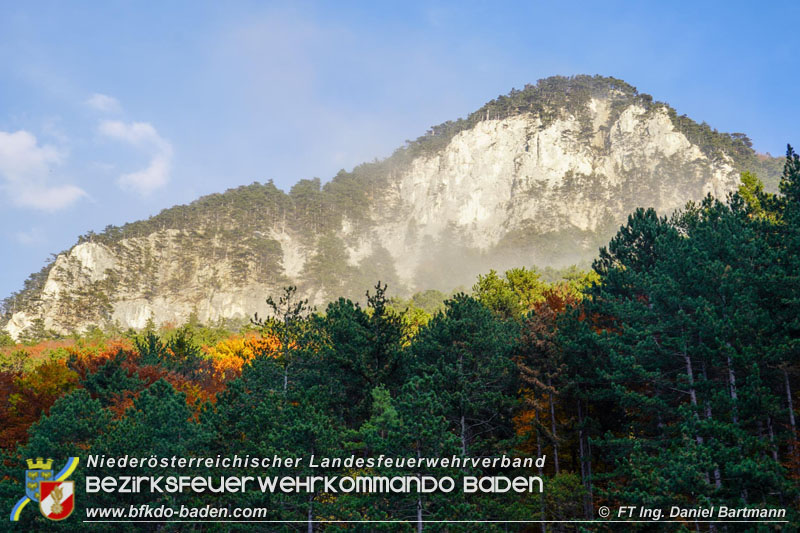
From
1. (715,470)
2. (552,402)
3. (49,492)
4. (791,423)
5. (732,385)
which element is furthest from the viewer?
(552,402)

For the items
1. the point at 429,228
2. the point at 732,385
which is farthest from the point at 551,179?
the point at 732,385

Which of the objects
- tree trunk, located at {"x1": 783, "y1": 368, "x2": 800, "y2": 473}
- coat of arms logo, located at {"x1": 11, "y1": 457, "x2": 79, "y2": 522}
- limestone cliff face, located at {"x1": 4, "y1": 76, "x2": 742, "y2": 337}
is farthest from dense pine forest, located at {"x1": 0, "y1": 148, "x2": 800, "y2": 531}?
limestone cliff face, located at {"x1": 4, "y1": 76, "x2": 742, "y2": 337}

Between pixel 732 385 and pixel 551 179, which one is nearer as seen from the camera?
pixel 732 385

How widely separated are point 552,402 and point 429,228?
405 ft

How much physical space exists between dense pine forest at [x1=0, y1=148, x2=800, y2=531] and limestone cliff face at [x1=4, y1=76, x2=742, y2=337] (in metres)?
92.1

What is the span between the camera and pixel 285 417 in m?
22.5

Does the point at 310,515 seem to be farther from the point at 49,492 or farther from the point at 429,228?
the point at 429,228

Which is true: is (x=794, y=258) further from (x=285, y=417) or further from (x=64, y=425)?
(x=64, y=425)

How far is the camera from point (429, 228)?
14750 centimetres

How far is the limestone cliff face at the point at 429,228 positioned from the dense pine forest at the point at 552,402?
92127 millimetres

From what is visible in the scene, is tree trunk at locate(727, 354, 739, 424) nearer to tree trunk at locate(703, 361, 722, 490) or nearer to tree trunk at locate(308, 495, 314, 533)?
tree trunk at locate(703, 361, 722, 490)

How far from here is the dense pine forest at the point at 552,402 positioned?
16.7m

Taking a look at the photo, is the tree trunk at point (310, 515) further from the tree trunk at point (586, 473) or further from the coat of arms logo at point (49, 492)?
the tree trunk at point (586, 473)

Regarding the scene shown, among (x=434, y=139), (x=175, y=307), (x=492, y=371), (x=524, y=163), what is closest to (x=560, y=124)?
(x=524, y=163)
